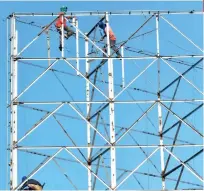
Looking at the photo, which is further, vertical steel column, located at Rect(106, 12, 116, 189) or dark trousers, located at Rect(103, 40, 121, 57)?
dark trousers, located at Rect(103, 40, 121, 57)

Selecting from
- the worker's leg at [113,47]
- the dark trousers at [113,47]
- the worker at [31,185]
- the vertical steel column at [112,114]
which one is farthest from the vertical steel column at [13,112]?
the worker's leg at [113,47]

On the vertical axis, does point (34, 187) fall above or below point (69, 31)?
below

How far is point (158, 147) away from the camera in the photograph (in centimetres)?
4162

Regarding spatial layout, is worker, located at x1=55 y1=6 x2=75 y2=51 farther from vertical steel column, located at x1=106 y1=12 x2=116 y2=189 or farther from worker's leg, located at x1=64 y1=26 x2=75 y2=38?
vertical steel column, located at x1=106 y1=12 x2=116 y2=189

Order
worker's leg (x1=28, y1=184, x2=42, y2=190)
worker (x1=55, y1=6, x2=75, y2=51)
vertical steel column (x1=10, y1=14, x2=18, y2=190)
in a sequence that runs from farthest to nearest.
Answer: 1. worker (x1=55, y1=6, x2=75, y2=51)
2. worker's leg (x1=28, y1=184, x2=42, y2=190)
3. vertical steel column (x1=10, y1=14, x2=18, y2=190)

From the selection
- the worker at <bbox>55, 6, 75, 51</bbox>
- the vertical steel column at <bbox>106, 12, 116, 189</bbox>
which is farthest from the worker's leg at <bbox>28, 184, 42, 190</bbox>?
the worker at <bbox>55, 6, 75, 51</bbox>

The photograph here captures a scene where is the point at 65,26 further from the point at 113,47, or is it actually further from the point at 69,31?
the point at 113,47

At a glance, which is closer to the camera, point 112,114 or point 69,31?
point 112,114

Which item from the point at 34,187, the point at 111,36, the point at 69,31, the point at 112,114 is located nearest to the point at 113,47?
the point at 111,36

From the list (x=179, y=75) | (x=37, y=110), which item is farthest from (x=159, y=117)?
(x=37, y=110)

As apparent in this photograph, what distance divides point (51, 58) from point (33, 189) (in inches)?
207

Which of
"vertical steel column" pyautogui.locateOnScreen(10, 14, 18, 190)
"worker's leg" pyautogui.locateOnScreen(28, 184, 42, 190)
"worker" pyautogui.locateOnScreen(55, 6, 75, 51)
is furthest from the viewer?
"worker" pyautogui.locateOnScreen(55, 6, 75, 51)

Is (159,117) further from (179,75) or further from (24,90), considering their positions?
(24,90)

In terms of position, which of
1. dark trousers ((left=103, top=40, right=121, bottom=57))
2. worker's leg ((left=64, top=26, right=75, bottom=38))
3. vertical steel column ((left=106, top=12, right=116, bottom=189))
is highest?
worker's leg ((left=64, top=26, right=75, bottom=38))
